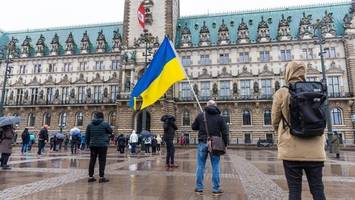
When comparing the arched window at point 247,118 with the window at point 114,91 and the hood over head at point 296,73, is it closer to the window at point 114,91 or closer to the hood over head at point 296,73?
the window at point 114,91

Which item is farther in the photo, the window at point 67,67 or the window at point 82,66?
the window at point 67,67

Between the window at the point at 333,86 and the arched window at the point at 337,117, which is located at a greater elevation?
the window at the point at 333,86

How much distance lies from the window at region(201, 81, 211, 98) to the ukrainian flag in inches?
1368

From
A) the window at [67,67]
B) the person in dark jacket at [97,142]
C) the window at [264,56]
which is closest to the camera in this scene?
the person in dark jacket at [97,142]

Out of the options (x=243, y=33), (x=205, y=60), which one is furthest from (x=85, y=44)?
(x=243, y=33)

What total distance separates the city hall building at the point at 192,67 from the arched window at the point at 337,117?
13cm

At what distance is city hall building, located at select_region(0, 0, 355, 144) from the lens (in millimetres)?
43281

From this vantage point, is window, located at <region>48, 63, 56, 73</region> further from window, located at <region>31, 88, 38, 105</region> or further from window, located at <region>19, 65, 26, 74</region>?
window, located at <region>19, 65, 26, 74</region>

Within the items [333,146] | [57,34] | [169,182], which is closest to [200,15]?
[57,34]

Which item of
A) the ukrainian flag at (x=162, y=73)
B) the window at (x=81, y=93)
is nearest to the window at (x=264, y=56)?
the window at (x=81, y=93)

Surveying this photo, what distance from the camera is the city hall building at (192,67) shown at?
4328 cm

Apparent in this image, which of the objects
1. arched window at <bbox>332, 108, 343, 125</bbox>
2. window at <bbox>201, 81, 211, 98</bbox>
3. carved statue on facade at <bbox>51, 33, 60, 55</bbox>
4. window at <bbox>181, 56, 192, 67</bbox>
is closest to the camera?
arched window at <bbox>332, 108, 343, 125</bbox>

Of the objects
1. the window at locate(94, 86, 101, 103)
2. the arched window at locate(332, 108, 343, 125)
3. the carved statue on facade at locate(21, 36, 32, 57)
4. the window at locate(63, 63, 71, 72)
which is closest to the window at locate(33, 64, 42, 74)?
the carved statue on facade at locate(21, 36, 32, 57)

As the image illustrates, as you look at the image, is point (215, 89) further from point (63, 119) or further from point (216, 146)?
point (216, 146)
